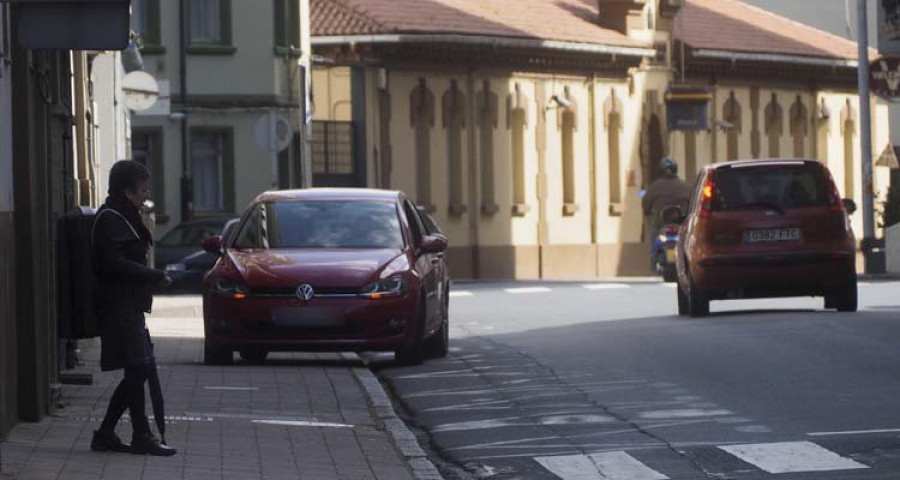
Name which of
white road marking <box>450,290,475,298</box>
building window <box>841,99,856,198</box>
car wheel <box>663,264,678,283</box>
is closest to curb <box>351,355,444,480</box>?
white road marking <box>450,290,475,298</box>

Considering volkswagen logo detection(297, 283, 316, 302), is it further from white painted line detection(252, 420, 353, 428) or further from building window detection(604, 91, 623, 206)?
building window detection(604, 91, 623, 206)

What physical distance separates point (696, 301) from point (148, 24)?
27956 mm

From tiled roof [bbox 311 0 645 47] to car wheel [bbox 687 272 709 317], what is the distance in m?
29.3

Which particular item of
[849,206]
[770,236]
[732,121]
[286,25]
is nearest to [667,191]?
[849,206]

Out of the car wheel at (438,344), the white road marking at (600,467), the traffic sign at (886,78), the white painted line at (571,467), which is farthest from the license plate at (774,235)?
the traffic sign at (886,78)

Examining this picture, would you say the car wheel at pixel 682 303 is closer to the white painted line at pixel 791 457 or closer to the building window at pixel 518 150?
the white painted line at pixel 791 457

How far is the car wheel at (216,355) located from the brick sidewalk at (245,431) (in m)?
0.13

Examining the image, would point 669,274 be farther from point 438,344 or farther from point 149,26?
point 438,344

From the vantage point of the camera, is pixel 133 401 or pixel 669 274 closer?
pixel 133 401

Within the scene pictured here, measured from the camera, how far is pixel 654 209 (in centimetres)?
4000

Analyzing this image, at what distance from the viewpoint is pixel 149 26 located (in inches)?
2062

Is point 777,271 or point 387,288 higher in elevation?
point 387,288

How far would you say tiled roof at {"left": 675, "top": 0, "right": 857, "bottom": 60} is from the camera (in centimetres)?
6788

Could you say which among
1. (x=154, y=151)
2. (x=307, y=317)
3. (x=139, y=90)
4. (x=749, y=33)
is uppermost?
(x=749, y=33)
